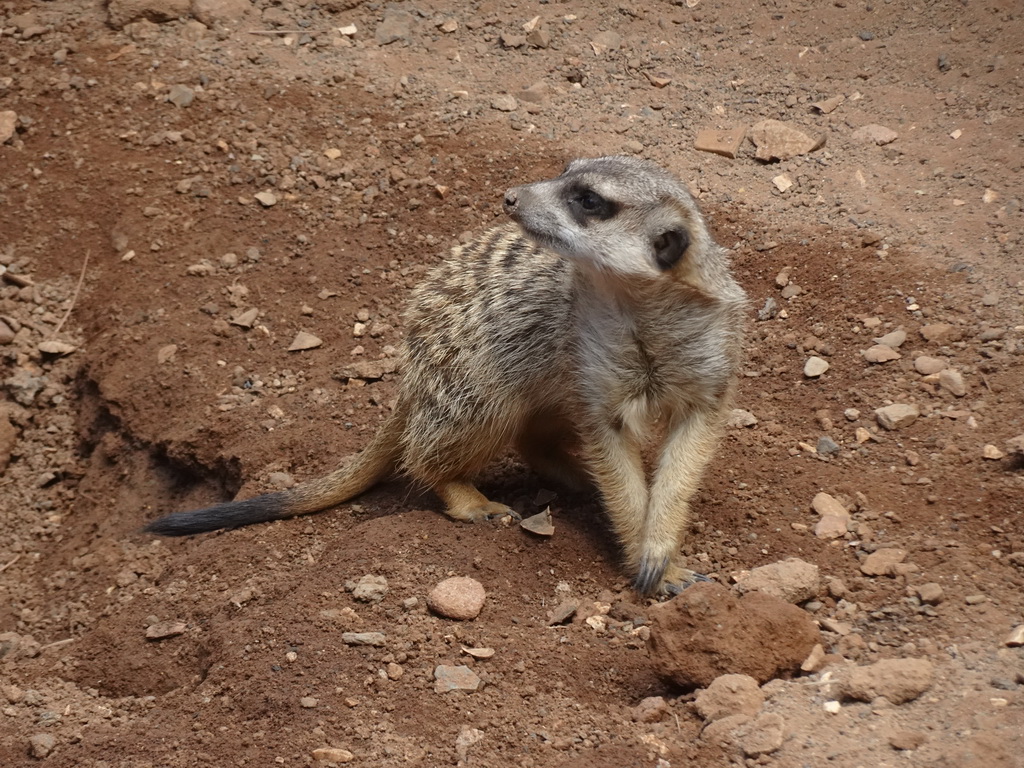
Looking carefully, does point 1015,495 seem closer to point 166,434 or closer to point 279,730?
point 279,730

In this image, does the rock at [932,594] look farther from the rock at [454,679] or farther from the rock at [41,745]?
the rock at [41,745]

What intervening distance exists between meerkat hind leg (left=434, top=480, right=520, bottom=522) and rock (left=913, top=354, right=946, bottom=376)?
1333 mm

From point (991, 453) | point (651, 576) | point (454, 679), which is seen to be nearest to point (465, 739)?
point (454, 679)

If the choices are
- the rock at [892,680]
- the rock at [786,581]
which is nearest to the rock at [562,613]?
the rock at [786,581]

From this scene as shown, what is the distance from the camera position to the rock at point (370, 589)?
279cm

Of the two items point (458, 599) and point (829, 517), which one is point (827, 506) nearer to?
point (829, 517)

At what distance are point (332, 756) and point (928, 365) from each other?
2156mm

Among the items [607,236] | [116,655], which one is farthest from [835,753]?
[116,655]

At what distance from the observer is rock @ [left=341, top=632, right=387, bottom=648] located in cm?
261

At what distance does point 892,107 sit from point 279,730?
352 cm

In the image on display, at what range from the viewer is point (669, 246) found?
8.89ft

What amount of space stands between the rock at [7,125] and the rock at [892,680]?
4.09m

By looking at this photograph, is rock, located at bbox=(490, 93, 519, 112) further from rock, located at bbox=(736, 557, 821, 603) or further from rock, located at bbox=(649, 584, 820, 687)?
rock, located at bbox=(649, 584, 820, 687)

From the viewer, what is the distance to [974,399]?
3166mm
